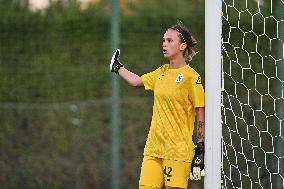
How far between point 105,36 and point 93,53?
0.23 metres

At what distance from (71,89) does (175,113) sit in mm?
3104

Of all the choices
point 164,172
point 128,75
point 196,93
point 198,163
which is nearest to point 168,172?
point 164,172

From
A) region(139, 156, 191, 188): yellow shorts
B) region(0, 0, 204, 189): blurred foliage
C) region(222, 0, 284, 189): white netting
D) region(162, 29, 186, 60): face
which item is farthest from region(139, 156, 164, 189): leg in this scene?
region(0, 0, 204, 189): blurred foliage

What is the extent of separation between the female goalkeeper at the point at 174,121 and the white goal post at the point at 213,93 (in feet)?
0.87

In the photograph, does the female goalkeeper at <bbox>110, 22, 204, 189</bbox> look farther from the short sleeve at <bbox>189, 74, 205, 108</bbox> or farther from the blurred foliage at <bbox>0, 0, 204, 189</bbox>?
the blurred foliage at <bbox>0, 0, 204, 189</bbox>

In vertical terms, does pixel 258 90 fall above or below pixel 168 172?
above

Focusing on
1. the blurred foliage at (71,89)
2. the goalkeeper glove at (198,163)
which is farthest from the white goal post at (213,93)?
the blurred foliage at (71,89)

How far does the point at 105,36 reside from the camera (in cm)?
866

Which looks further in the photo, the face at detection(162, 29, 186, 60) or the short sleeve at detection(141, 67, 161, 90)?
the short sleeve at detection(141, 67, 161, 90)

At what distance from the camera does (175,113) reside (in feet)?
18.9

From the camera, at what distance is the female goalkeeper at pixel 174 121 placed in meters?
5.73

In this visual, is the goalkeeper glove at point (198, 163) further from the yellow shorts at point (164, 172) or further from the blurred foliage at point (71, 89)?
the blurred foliage at point (71, 89)

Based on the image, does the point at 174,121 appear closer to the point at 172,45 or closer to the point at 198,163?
the point at 198,163

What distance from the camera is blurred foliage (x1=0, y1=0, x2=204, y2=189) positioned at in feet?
28.1
